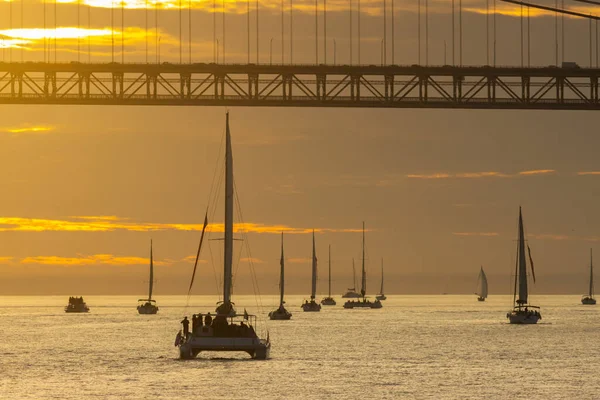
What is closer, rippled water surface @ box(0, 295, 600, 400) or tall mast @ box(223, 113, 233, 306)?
rippled water surface @ box(0, 295, 600, 400)

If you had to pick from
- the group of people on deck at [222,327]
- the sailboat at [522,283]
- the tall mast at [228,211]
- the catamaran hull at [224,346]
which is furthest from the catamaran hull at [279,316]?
the group of people on deck at [222,327]

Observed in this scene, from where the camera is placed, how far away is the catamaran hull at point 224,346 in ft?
219

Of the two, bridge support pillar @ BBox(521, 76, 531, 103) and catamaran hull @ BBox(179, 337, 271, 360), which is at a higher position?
bridge support pillar @ BBox(521, 76, 531, 103)

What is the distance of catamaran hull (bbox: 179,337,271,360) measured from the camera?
6688 centimetres

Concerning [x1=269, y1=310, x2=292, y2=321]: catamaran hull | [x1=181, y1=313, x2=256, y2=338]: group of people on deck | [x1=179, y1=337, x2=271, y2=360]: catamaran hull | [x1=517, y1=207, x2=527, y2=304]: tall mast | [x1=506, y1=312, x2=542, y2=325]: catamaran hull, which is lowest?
[x1=269, y1=310, x2=292, y2=321]: catamaran hull

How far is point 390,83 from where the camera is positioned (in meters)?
99.5

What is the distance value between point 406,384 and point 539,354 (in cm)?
2673

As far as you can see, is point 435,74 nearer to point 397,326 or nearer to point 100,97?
point 100,97

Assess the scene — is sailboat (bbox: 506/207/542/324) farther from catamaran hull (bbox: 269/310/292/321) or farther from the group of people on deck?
the group of people on deck

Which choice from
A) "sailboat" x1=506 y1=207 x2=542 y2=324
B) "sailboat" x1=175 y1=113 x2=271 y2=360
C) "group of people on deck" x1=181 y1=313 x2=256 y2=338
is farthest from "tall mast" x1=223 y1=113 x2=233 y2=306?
"sailboat" x1=506 y1=207 x2=542 y2=324

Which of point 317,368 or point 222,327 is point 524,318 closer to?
point 317,368

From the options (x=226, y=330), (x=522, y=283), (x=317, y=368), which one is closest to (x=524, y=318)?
(x=522, y=283)

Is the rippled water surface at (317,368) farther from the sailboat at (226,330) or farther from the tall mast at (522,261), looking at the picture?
the tall mast at (522,261)

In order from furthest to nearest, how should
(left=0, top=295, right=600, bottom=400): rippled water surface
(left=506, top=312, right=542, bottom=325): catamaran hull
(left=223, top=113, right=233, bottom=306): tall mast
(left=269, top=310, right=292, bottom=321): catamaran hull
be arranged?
(left=269, top=310, right=292, bottom=321): catamaran hull < (left=506, top=312, right=542, bottom=325): catamaran hull < (left=223, top=113, right=233, bottom=306): tall mast < (left=0, top=295, right=600, bottom=400): rippled water surface
